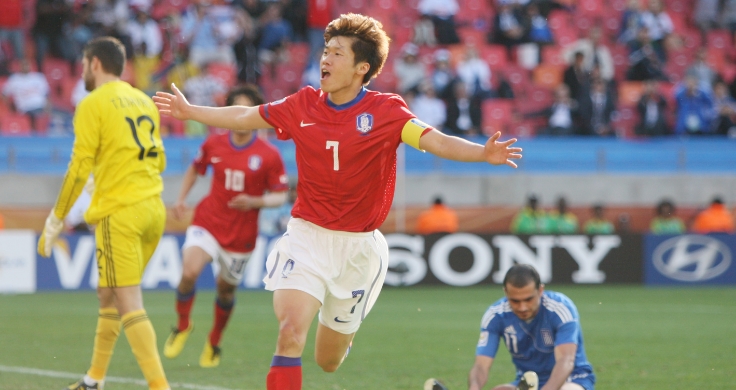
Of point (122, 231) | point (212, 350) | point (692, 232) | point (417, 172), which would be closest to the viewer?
point (122, 231)

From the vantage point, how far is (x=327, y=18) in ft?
65.9

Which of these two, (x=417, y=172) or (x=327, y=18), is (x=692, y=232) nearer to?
(x=417, y=172)

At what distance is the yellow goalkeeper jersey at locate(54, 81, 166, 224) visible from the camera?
19.3 ft

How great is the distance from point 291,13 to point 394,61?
2.33m

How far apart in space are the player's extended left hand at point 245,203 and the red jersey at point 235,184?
16 centimetres

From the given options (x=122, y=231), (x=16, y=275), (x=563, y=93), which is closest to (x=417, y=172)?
(x=563, y=93)

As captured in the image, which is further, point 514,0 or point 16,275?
point 514,0

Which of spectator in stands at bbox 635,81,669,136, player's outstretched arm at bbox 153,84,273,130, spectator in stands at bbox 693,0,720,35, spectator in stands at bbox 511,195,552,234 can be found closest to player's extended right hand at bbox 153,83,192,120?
player's outstretched arm at bbox 153,84,273,130

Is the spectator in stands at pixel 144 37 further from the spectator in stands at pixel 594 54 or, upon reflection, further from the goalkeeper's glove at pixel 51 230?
the goalkeeper's glove at pixel 51 230

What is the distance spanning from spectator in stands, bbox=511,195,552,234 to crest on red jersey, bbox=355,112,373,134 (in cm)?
1201

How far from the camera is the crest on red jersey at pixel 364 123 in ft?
17.2

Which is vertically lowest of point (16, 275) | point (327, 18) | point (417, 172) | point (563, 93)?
point (16, 275)

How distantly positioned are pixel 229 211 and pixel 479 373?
364cm

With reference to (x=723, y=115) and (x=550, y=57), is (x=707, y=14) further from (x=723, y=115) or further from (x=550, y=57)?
(x=550, y=57)
